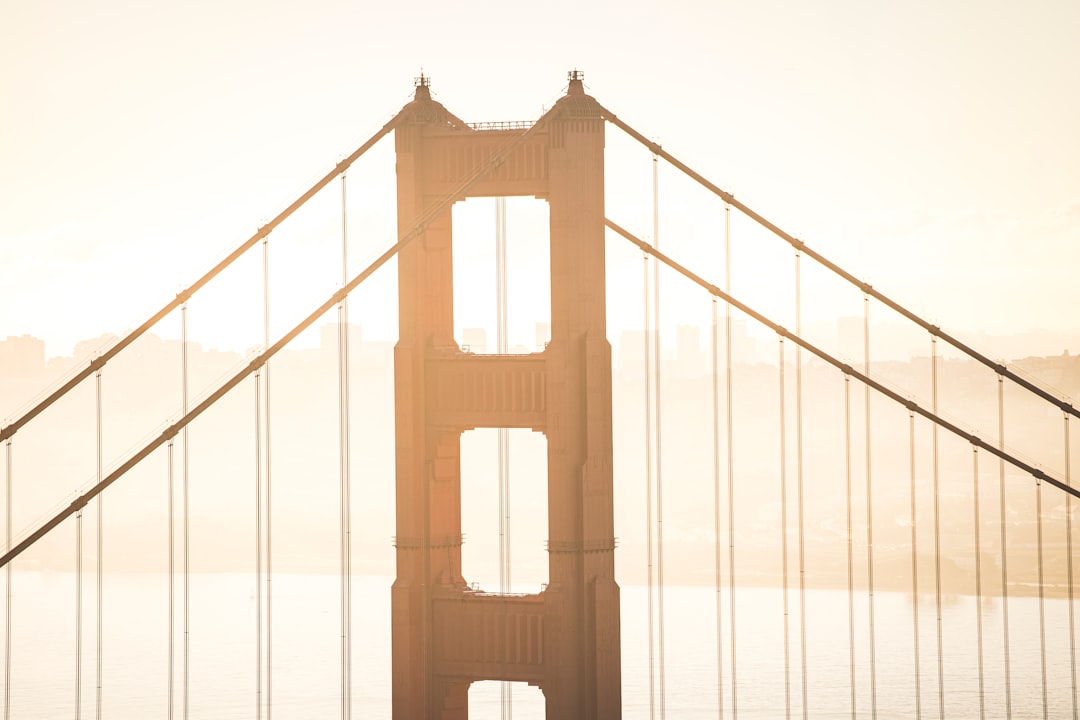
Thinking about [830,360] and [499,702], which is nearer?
[830,360]

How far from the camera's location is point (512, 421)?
140 ft

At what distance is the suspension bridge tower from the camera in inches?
1650

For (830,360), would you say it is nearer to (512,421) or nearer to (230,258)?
(512,421)

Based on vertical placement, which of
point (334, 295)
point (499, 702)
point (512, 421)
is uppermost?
point (334, 295)

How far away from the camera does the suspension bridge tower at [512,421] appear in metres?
41.9

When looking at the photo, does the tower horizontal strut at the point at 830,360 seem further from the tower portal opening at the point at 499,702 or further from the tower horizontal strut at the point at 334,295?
the tower portal opening at the point at 499,702

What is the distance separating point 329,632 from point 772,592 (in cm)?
6022

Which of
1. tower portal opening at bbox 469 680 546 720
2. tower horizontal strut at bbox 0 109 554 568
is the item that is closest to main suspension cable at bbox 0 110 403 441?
tower horizontal strut at bbox 0 109 554 568

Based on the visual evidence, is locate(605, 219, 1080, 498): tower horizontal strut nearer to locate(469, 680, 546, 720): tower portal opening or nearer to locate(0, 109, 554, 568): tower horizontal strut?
locate(0, 109, 554, 568): tower horizontal strut

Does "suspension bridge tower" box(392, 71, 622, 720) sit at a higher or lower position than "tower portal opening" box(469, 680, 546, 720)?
higher

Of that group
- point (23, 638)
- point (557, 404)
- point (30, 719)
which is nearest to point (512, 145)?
point (557, 404)

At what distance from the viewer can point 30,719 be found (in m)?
97.1

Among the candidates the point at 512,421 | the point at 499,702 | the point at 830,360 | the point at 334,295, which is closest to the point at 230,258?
the point at 334,295

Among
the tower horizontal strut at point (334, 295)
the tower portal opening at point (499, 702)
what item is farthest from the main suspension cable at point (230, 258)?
the tower portal opening at point (499, 702)
